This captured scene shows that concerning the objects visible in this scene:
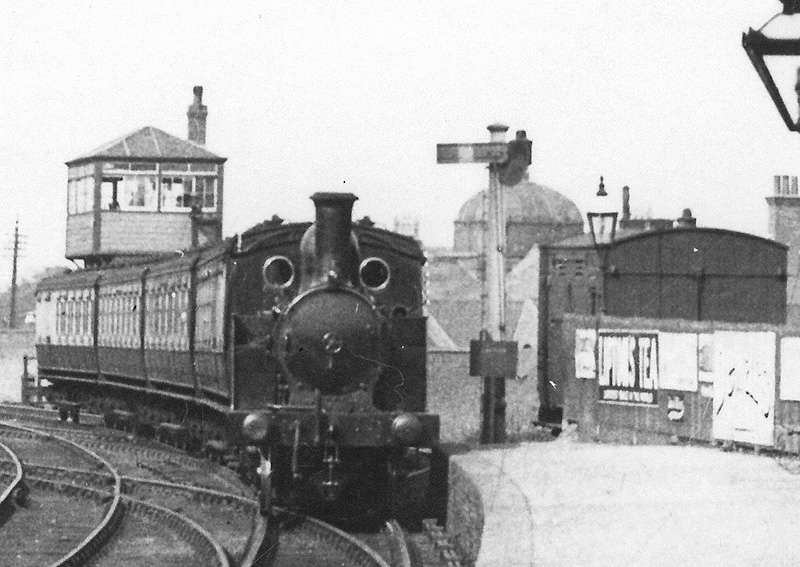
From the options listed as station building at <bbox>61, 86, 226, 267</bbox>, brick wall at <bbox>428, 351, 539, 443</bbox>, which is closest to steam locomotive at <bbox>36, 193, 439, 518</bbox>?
brick wall at <bbox>428, 351, 539, 443</bbox>

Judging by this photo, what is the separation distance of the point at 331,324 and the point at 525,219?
182 ft

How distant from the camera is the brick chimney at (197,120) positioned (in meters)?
50.7

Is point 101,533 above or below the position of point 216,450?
below

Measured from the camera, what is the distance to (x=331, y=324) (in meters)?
14.8

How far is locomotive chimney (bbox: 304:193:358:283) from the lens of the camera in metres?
15.1

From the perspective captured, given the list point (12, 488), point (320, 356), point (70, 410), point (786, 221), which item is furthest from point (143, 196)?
point (320, 356)

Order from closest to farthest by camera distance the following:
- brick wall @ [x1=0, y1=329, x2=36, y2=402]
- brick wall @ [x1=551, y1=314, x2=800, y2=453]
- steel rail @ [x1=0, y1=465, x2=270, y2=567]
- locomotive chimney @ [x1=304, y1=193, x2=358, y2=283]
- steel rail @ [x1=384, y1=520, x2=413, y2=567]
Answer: steel rail @ [x1=384, y1=520, x2=413, y2=567], steel rail @ [x1=0, y1=465, x2=270, y2=567], locomotive chimney @ [x1=304, y1=193, x2=358, y2=283], brick wall @ [x1=551, y1=314, x2=800, y2=453], brick wall @ [x1=0, y1=329, x2=36, y2=402]

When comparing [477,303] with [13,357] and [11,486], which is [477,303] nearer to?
[13,357]

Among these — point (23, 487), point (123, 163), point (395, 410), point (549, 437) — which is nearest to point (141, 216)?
point (123, 163)

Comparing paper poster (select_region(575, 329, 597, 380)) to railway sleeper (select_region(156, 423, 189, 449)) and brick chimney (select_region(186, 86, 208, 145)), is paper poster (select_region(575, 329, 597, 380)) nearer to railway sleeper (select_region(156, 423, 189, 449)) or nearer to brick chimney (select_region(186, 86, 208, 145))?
railway sleeper (select_region(156, 423, 189, 449))

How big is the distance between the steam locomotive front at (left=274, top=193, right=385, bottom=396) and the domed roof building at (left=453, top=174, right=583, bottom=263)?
172 feet

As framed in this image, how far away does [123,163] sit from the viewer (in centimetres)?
4725

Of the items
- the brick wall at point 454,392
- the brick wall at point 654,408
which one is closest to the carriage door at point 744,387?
the brick wall at point 654,408

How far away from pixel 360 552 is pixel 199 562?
1428 millimetres
